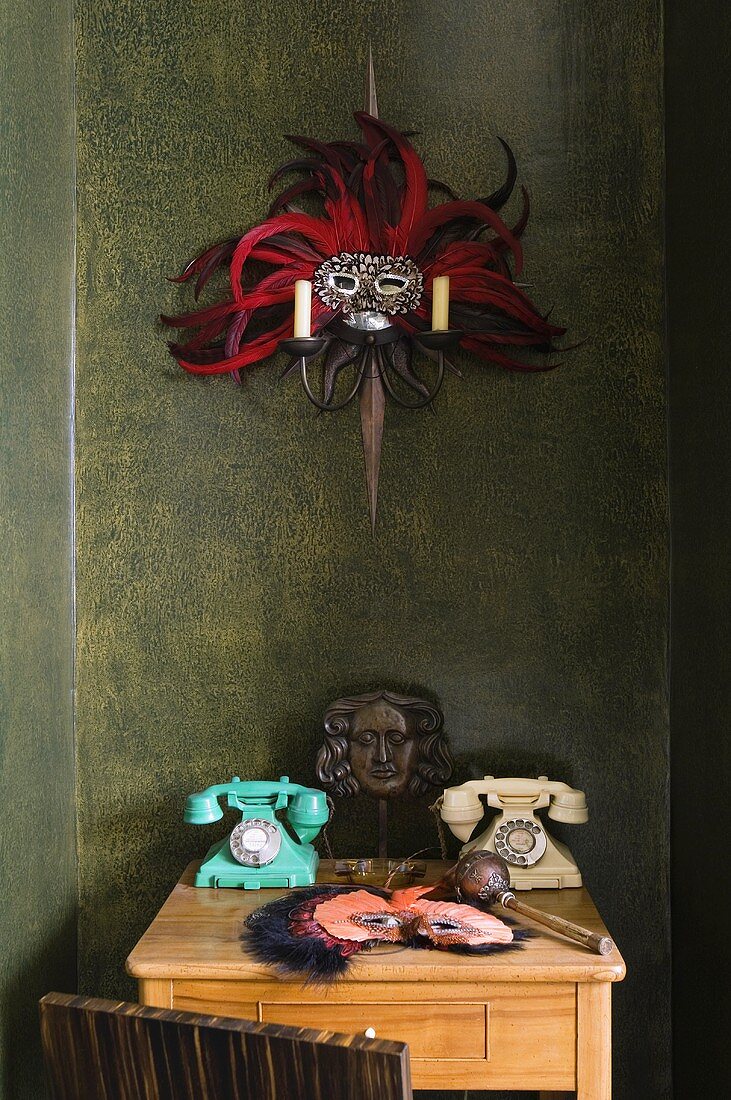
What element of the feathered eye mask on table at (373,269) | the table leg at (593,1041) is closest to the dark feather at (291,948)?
the table leg at (593,1041)

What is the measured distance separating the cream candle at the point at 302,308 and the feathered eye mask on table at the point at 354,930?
1086 millimetres

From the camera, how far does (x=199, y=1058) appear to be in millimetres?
1079

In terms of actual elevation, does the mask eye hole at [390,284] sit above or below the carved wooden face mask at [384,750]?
above

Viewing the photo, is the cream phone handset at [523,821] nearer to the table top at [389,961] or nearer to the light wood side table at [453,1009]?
the table top at [389,961]

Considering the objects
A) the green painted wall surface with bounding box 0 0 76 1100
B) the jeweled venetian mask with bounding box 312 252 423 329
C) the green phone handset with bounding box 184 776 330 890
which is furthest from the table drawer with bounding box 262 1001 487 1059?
the jeweled venetian mask with bounding box 312 252 423 329

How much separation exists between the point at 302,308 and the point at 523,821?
1119mm

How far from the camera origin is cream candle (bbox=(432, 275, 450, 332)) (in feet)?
6.50

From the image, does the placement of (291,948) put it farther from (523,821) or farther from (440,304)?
(440,304)

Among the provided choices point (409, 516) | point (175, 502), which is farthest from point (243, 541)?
point (409, 516)

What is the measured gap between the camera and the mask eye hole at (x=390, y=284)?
2.06 m

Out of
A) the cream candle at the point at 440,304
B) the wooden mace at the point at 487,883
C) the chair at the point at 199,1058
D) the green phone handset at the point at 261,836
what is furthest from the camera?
the cream candle at the point at 440,304

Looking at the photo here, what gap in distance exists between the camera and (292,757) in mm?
2137

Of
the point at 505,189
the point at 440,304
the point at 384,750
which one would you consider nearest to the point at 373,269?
the point at 440,304

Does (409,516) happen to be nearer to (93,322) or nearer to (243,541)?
(243,541)
